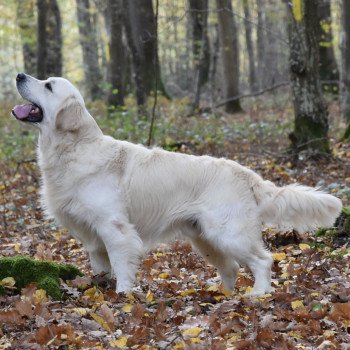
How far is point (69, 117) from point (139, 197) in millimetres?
989

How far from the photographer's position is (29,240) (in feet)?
26.8

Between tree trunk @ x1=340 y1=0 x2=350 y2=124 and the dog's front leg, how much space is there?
929cm

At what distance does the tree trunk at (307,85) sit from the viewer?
407 inches

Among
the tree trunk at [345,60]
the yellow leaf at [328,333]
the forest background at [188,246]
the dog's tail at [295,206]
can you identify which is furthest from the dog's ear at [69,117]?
the tree trunk at [345,60]

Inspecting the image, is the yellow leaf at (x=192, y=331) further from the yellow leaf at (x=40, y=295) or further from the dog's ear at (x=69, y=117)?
the dog's ear at (x=69, y=117)

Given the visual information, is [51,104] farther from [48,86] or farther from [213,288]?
[213,288]

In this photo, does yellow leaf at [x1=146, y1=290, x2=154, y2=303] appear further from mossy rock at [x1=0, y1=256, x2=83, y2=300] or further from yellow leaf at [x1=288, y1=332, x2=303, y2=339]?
yellow leaf at [x1=288, y1=332, x2=303, y2=339]

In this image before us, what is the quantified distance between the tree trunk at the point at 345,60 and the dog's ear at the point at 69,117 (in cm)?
921

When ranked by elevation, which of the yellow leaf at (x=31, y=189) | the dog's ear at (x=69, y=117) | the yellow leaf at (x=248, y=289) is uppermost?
the dog's ear at (x=69, y=117)

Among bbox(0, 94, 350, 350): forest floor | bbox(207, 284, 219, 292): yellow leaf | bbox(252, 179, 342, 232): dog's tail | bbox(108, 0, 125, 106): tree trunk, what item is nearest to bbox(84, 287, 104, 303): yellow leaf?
bbox(0, 94, 350, 350): forest floor

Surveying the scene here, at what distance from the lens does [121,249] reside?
5.69m

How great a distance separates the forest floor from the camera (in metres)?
4.12

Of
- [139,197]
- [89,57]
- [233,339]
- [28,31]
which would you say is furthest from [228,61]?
[233,339]

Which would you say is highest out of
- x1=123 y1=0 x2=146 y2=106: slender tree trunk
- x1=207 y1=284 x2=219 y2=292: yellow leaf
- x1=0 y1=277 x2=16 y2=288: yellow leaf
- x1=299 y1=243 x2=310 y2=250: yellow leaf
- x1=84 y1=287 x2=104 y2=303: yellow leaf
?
x1=123 y1=0 x2=146 y2=106: slender tree trunk
